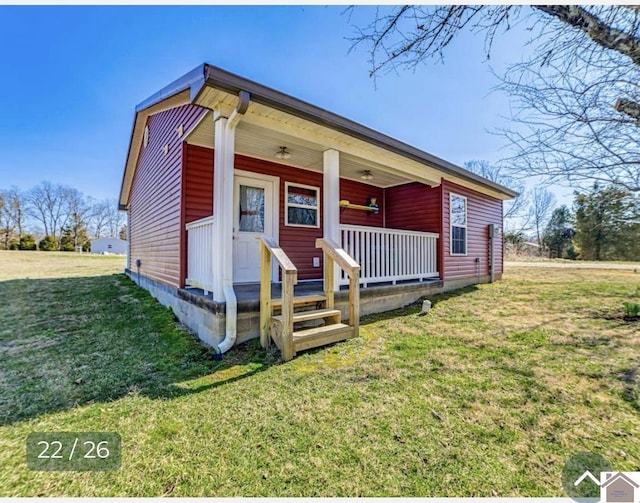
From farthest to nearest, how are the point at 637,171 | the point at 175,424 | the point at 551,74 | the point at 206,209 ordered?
the point at 206,209
the point at 551,74
the point at 637,171
the point at 175,424

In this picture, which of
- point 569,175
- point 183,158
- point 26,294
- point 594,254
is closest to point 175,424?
point 183,158

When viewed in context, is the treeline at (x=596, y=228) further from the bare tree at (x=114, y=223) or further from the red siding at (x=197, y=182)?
the bare tree at (x=114, y=223)

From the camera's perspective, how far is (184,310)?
4.48 m

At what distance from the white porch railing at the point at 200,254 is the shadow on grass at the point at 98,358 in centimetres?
77

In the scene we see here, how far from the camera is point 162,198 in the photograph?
5879mm

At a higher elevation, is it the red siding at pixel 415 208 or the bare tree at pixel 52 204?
the bare tree at pixel 52 204

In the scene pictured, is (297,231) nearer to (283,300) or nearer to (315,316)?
(315,316)

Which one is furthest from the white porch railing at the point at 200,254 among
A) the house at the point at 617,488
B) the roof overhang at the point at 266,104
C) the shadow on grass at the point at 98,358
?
the house at the point at 617,488

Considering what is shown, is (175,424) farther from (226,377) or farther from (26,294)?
(26,294)

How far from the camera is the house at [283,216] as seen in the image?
11.4ft

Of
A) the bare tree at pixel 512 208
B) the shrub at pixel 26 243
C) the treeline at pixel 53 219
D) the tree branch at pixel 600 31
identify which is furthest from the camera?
the treeline at pixel 53 219

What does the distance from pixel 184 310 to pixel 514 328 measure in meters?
4.90

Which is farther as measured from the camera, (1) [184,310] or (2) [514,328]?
(1) [184,310]

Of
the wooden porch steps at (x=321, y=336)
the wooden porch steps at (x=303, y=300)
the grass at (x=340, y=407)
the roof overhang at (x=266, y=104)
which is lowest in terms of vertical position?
the grass at (x=340, y=407)
